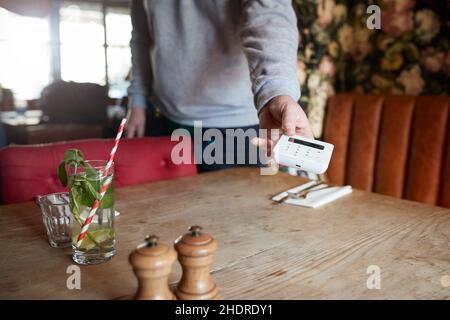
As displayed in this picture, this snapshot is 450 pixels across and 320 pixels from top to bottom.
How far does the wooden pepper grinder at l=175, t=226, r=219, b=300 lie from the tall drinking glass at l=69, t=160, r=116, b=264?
0.75ft

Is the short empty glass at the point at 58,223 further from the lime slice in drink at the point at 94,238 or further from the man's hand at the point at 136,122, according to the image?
the man's hand at the point at 136,122

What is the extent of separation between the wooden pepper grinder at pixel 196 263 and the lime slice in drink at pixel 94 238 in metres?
0.23

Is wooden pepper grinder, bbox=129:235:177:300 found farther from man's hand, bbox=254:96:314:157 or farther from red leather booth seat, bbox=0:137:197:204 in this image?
red leather booth seat, bbox=0:137:197:204

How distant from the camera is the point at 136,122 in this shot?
73.4 inches

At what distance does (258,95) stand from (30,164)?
714 mm

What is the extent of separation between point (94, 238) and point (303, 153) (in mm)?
528

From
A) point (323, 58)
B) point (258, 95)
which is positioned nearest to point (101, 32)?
point (323, 58)

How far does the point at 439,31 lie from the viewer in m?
2.04

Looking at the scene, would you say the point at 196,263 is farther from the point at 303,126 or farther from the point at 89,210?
the point at 303,126

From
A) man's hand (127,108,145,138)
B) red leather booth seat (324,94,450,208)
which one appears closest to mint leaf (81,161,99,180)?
man's hand (127,108,145,138)

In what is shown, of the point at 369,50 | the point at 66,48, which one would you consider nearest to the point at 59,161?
the point at 369,50

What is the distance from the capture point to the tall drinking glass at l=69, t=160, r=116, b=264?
0.72 metres

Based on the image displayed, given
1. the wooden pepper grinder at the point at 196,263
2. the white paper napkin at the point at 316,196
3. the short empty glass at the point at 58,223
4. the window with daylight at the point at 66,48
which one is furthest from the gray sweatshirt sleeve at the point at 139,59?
the window with daylight at the point at 66,48

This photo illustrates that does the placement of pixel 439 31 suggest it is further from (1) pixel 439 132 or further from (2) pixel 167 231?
(2) pixel 167 231
